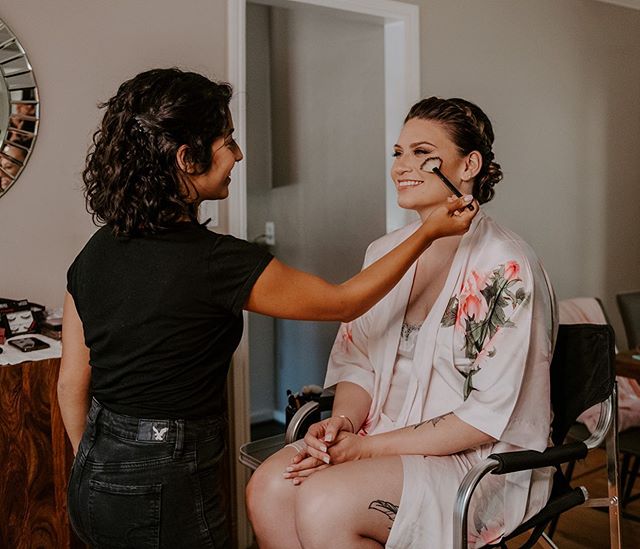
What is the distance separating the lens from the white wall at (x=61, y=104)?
2.11 meters

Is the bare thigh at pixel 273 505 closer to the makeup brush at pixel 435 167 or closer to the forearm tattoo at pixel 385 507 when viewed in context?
the forearm tattoo at pixel 385 507

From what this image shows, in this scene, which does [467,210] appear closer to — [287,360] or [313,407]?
[313,407]

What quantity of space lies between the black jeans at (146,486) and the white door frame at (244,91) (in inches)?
44.9

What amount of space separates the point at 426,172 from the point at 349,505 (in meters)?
0.78

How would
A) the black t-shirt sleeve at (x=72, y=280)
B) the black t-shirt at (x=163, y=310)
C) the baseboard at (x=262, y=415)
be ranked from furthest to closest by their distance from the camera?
the baseboard at (x=262, y=415) < the black t-shirt sleeve at (x=72, y=280) < the black t-shirt at (x=163, y=310)

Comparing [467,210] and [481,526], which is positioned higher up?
[467,210]

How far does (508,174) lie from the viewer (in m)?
3.34

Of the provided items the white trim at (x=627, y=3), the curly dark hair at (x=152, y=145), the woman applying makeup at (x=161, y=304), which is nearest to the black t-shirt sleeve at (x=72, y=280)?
the woman applying makeup at (x=161, y=304)

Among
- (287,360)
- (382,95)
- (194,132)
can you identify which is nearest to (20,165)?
(194,132)

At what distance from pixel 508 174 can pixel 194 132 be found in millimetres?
2361

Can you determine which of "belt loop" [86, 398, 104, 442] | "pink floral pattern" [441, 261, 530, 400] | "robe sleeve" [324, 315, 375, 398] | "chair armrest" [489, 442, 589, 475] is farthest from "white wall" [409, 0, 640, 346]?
"belt loop" [86, 398, 104, 442]

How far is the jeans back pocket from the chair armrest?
2.06 ft

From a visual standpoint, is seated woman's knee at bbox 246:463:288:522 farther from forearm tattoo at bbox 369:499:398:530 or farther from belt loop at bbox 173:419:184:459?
belt loop at bbox 173:419:184:459

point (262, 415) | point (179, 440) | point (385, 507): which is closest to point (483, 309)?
point (385, 507)
